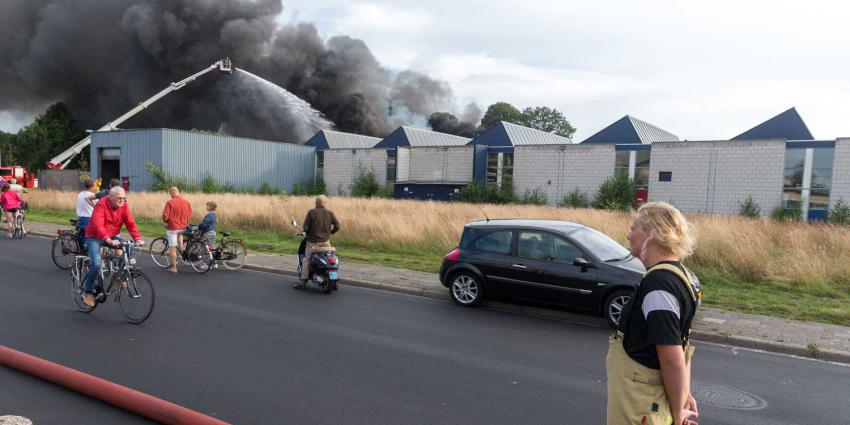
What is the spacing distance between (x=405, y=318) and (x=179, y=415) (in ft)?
14.0

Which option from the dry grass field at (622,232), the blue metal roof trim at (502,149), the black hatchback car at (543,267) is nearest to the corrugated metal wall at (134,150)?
the dry grass field at (622,232)

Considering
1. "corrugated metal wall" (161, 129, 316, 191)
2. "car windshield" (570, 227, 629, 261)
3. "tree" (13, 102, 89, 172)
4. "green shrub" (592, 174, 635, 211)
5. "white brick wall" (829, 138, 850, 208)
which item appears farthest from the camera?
"tree" (13, 102, 89, 172)

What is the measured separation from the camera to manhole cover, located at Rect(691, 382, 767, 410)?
500 cm

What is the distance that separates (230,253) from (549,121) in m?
88.6

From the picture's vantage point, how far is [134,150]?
132ft

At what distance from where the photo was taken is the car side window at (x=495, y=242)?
8.98 meters

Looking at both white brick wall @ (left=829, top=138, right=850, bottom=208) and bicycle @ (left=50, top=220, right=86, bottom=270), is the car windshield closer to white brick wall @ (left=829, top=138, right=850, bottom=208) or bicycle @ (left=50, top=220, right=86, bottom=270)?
bicycle @ (left=50, top=220, right=86, bottom=270)

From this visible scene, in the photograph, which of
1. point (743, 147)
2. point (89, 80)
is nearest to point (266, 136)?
point (89, 80)

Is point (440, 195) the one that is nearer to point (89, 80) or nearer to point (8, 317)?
point (8, 317)

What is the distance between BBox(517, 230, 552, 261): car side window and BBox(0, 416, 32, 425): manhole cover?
644 cm

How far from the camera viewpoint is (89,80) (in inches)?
2776

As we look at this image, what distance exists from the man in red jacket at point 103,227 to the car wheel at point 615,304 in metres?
6.23

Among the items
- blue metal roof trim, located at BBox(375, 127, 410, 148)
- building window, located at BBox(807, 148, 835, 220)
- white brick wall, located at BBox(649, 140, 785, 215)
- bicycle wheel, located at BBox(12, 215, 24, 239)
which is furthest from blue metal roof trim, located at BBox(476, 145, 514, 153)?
bicycle wheel, located at BBox(12, 215, 24, 239)

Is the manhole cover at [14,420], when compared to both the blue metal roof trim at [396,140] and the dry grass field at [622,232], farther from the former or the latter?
the blue metal roof trim at [396,140]
